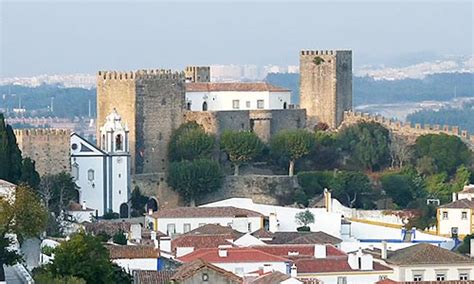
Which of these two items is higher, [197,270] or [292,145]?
[292,145]

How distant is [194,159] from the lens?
6950 cm

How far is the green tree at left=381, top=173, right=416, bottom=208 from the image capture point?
6912 cm

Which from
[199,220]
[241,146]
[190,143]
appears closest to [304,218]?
[199,220]

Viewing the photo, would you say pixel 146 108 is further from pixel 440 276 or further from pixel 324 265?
pixel 324 265

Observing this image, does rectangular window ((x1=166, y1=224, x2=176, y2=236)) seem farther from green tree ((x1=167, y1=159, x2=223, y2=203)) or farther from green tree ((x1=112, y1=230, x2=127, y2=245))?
green tree ((x1=112, y1=230, x2=127, y2=245))

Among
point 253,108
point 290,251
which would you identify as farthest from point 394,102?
point 290,251

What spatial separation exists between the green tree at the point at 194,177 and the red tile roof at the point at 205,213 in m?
5.63

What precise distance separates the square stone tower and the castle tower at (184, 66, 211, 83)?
24.5 ft

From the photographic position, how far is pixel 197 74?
8012cm

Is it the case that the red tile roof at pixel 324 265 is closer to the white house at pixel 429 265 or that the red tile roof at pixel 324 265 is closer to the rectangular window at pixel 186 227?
the white house at pixel 429 265

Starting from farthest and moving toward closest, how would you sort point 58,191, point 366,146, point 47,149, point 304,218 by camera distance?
point 366,146, point 47,149, point 58,191, point 304,218

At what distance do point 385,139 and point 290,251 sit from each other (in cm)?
2386

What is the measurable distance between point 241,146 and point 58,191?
338 inches

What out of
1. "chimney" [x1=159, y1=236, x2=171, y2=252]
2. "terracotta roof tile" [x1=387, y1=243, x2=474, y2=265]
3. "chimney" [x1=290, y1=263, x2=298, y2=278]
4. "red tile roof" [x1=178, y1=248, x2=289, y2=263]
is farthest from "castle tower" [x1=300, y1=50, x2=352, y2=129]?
"chimney" [x1=290, y1=263, x2=298, y2=278]
